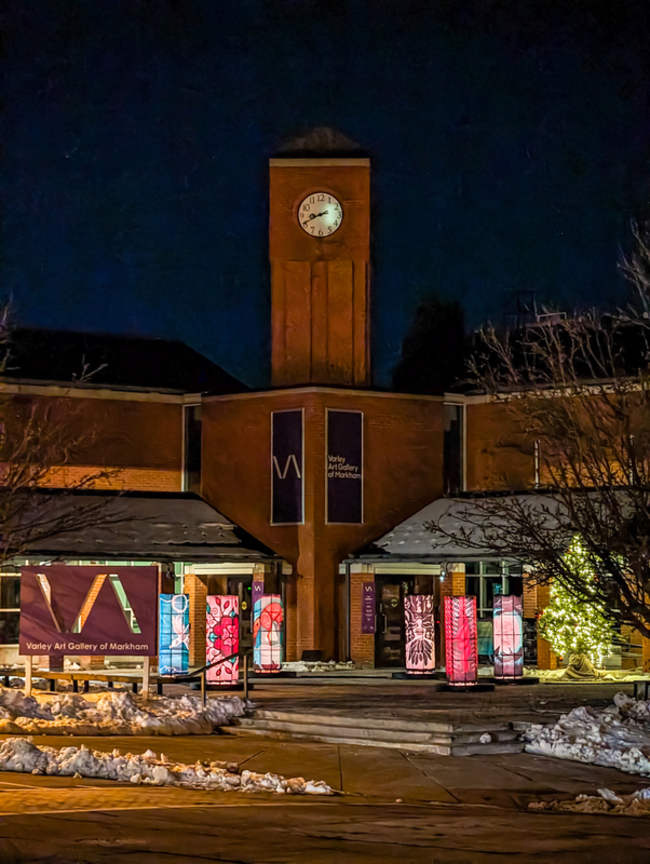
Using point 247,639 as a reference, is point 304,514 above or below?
above

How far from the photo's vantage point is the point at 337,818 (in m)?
13.1

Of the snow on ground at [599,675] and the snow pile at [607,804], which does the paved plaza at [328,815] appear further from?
the snow on ground at [599,675]

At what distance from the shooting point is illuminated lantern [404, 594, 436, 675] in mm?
29312

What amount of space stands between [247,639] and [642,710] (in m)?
17.5

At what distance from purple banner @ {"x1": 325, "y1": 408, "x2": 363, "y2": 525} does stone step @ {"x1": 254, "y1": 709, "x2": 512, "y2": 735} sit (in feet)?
48.1

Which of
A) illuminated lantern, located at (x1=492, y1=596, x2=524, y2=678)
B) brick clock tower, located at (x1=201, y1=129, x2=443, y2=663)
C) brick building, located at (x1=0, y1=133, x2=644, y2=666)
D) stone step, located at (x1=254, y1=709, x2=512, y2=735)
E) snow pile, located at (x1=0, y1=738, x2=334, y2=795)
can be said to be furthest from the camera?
brick clock tower, located at (x1=201, y1=129, x2=443, y2=663)

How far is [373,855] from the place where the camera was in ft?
36.8

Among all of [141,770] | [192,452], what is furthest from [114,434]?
[141,770]

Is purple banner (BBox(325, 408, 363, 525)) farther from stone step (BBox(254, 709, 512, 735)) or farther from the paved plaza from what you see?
the paved plaza

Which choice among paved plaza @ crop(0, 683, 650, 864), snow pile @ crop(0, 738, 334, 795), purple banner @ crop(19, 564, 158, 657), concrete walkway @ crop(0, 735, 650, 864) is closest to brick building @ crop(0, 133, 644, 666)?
purple banner @ crop(19, 564, 158, 657)

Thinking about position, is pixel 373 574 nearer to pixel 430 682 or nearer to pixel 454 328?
pixel 430 682

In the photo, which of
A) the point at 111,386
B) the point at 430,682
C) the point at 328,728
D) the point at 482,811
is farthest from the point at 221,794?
the point at 111,386

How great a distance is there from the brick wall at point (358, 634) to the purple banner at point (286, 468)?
7.48ft

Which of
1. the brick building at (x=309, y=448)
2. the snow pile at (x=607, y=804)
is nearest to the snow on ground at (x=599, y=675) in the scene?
the brick building at (x=309, y=448)
